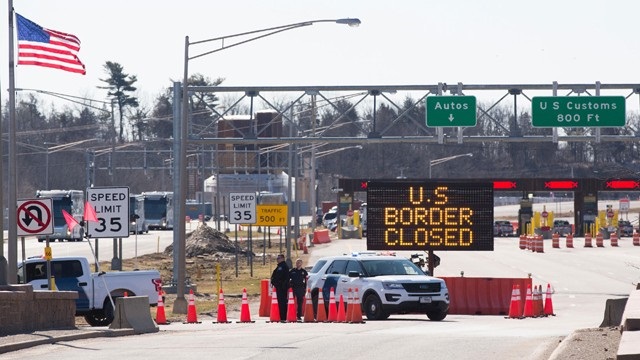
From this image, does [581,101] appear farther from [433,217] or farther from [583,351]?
[583,351]

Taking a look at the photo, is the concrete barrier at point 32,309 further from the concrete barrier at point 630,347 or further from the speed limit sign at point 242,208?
the speed limit sign at point 242,208

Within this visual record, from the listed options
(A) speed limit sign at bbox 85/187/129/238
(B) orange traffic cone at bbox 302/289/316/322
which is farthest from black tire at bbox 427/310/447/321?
(A) speed limit sign at bbox 85/187/129/238

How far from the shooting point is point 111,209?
102 feet

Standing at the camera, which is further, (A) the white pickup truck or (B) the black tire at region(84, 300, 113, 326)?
(B) the black tire at region(84, 300, 113, 326)

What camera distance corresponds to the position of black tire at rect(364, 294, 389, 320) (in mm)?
30281

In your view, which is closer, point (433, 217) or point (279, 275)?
point (279, 275)

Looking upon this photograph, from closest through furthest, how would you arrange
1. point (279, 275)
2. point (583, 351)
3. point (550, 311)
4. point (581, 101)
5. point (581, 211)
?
1. point (583, 351)
2. point (279, 275)
3. point (550, 311)
4. point (581, 101)
5. point (581, 211)

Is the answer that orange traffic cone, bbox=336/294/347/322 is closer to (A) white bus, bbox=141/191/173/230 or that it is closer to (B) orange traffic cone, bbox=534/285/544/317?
(B) orange traffic cone, bbox=534/285/544/317

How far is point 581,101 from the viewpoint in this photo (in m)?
45.8

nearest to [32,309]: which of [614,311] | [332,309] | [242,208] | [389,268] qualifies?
[332,309]

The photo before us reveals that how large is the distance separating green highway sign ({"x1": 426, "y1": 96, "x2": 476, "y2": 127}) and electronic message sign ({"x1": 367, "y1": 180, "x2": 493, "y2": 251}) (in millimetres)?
9459

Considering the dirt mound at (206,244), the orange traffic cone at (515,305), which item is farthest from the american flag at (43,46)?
the dirt mound at (206,244)

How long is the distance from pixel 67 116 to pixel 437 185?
126 metres

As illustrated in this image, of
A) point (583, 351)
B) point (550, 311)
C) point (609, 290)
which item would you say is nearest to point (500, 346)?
point (583, 351)
